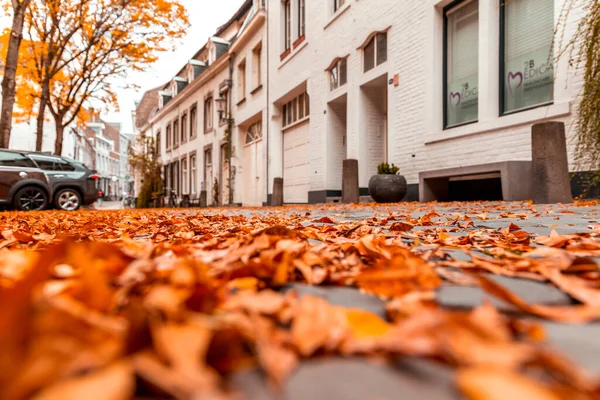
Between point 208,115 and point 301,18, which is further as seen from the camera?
point 208,115

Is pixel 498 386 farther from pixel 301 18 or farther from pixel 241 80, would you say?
pixel 241 80

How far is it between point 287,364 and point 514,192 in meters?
5.99

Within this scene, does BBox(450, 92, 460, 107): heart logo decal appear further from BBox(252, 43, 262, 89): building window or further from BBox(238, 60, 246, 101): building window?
BBox(238, 60, 246, 101): building window

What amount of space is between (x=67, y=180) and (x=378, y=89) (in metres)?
7.73

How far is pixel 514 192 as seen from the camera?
→ 5797 millimetres

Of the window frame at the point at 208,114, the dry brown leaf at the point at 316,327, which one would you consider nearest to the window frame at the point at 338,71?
the dry brown leaf at the point at 316,327

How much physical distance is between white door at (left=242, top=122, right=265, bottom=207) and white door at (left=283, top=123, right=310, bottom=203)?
5.22ft

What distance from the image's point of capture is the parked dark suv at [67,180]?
10.2 metres

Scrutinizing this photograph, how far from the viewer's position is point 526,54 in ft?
21.0

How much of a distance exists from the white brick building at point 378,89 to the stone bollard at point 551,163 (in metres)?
0.70

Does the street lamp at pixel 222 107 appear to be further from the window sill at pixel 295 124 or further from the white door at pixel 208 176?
the window sill at pixel 295 124

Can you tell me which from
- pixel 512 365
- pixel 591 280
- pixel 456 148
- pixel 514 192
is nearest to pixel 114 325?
pixel 512 365

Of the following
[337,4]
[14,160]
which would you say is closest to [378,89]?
[337,4]

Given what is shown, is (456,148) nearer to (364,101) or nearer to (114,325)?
(364,101)
